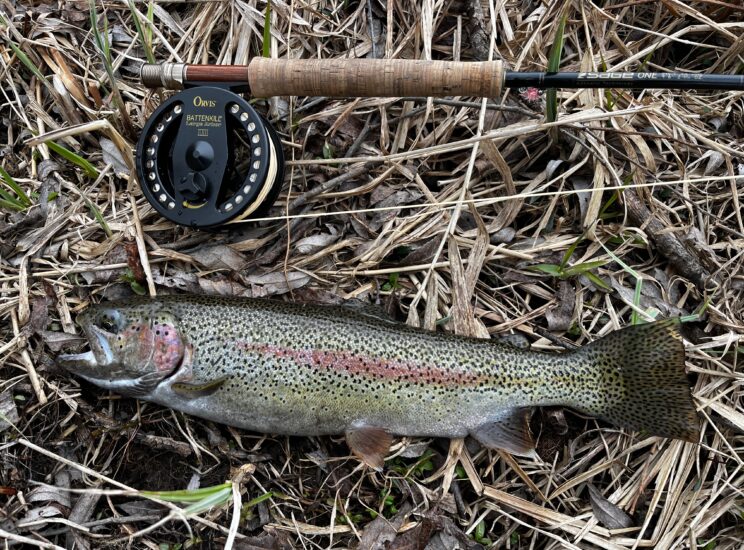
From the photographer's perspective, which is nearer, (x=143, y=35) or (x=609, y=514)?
(x=609, y=514)

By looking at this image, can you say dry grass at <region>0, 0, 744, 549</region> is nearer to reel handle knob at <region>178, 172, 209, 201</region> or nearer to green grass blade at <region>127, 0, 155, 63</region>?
green grass blade at <region>127, 0, 155, 63</region>

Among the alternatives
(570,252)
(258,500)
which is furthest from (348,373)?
(570,252)

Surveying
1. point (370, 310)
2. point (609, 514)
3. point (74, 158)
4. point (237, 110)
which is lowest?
point (609, 514)

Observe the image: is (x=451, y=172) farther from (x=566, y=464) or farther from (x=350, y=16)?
(x=566, y=464)

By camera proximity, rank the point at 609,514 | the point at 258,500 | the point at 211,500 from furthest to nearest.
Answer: the point at 609,514 → the point at 258,500 → the point at 211,500

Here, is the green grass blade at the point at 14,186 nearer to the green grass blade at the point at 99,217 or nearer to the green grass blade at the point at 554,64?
the green grass blade at the point at 99,217

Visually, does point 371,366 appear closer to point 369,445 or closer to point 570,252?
point 369,445
